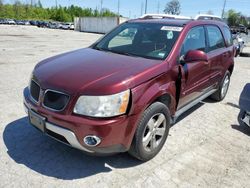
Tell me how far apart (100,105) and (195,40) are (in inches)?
95.9

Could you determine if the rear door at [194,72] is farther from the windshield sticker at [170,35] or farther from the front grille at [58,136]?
the front grille at [58,136]

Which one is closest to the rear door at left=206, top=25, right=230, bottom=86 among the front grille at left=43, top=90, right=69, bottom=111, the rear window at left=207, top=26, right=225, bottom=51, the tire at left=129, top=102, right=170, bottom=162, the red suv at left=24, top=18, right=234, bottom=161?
the rear window at left=207, top=26, right=225, bottom=51

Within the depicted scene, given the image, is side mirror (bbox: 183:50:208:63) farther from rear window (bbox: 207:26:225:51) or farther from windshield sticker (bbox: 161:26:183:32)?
rear window (bbox: 207:26:225:51)

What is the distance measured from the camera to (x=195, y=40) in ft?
14.9

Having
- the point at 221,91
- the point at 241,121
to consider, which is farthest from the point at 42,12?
the point at 241,121

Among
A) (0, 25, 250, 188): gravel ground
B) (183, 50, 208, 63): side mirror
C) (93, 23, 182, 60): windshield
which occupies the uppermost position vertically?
(93, 23, 182, 60): windshield

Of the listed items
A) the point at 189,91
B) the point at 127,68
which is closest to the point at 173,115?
the point at 189,91

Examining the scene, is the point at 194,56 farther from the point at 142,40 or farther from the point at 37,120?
the point at 37,120

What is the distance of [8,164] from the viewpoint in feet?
10.9

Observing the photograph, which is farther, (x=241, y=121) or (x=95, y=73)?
(x=241, y=121)

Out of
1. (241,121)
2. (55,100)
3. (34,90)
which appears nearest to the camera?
(55,100)

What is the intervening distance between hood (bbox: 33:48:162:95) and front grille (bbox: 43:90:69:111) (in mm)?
63

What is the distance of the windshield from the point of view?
3.94 m

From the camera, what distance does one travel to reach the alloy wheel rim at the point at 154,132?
3.41 m
